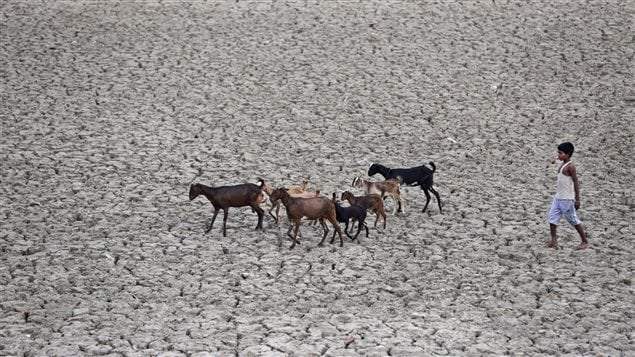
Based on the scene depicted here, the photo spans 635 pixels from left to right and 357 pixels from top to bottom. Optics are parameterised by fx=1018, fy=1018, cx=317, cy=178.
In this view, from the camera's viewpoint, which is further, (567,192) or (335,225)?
(335,225)

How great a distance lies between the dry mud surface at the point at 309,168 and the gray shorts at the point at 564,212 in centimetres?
42

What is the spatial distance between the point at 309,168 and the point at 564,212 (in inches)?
170

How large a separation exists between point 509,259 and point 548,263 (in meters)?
0.46

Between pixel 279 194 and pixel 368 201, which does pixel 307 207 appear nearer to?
pixel 279 194

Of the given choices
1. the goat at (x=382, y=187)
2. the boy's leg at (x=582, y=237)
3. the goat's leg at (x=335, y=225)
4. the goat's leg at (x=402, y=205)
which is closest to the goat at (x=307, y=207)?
the goat's leg at (x=335, y=225)

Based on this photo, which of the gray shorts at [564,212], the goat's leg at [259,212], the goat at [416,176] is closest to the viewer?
the gray shorts at [564,212]

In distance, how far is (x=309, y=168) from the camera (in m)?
15.1

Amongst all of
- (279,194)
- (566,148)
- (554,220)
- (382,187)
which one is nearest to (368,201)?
(382,187)

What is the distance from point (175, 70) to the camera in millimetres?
19062

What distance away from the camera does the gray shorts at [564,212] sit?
12141 mm

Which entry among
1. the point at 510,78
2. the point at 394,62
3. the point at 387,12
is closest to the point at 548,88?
the point at 510,78

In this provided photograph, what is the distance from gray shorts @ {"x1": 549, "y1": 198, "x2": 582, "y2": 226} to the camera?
12.1m

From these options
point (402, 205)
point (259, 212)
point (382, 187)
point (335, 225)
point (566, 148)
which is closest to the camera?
point (566, 148)

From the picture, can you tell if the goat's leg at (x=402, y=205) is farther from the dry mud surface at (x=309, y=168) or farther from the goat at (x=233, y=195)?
the goat at (x=233, y=195)
